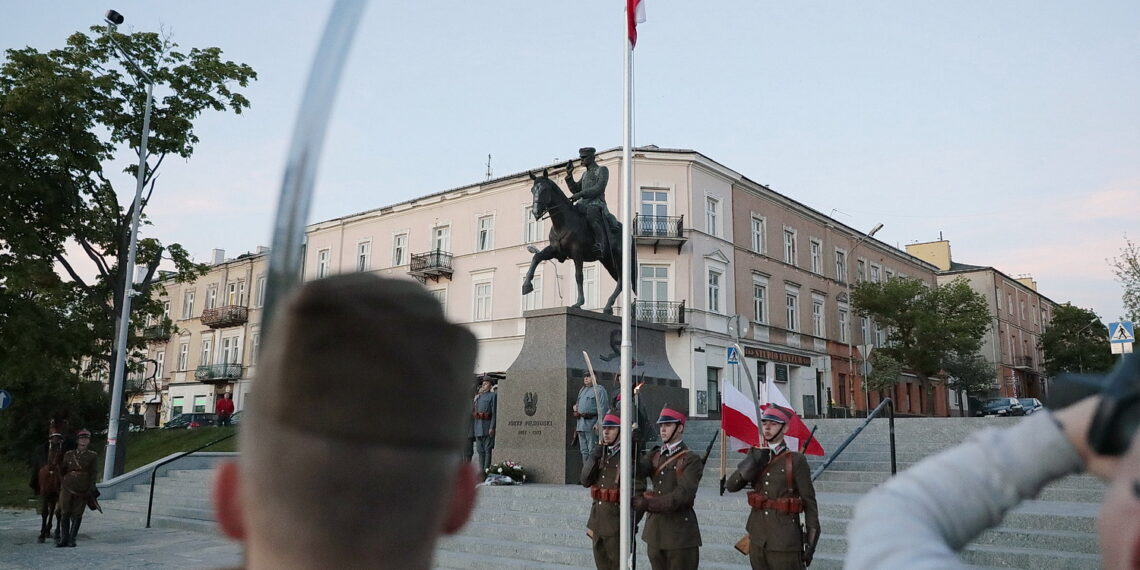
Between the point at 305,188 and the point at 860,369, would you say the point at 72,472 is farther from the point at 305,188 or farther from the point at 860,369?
the point at 860,369

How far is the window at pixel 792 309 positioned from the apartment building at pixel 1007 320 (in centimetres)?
2160

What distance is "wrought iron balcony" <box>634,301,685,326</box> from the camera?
34062 mm

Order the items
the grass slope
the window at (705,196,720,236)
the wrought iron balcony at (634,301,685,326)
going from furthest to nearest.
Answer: the window at (705,196,720,236), the wrought iron balcony at (634,301,685,326), the grass slope

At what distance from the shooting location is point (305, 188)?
0.61 m

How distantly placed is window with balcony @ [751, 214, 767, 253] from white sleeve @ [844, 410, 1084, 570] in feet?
128

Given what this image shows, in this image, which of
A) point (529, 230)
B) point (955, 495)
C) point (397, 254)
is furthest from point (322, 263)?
point (529, 230)

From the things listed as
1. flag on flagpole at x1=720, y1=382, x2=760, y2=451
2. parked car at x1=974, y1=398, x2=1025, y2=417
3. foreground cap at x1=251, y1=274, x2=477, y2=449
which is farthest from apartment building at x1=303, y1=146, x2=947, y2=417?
foreground cap at x1=251, y1=274, x2=477, y2=449

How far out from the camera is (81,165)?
51.5 ft

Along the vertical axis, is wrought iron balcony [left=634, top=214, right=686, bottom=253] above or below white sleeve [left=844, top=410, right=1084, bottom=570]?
above

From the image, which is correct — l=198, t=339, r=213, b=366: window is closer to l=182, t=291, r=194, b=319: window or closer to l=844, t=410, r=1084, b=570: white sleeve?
l=182, t=291, r=194, b=319: window

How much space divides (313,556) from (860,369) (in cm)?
4734

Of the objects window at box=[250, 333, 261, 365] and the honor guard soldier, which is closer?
window at box=[250, 333, 261, 365]

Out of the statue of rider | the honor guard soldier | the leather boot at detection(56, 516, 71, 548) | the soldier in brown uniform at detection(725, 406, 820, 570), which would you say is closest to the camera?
the soldier in brown uniform at detection(725, 406, 820, 570)

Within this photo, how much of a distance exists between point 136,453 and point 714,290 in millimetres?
23409
